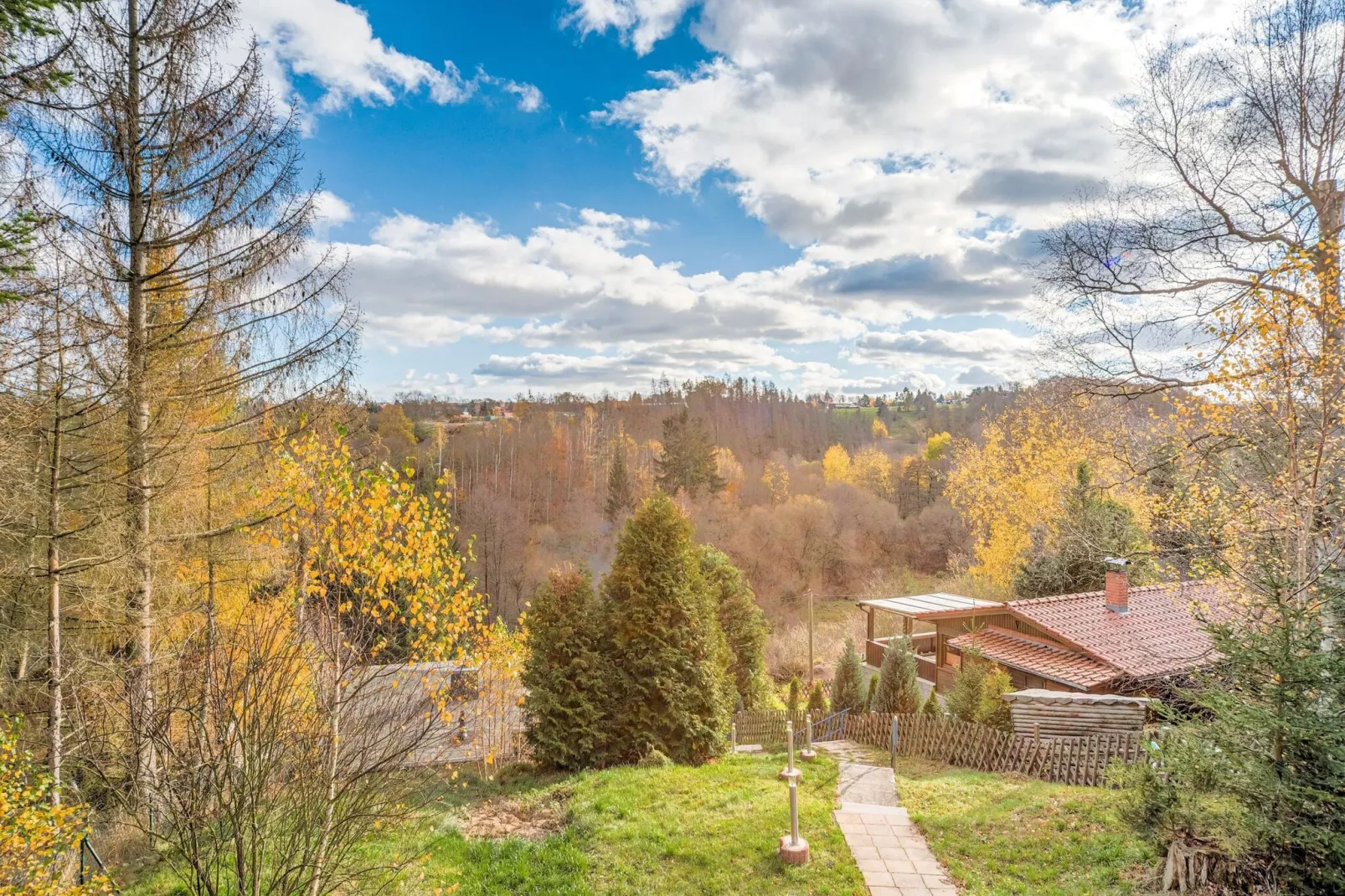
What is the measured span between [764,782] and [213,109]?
11.9 meters

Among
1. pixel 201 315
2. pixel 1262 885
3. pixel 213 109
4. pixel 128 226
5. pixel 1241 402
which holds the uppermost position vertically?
pixel 213 109

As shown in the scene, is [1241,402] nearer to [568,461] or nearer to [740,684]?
[740,684]

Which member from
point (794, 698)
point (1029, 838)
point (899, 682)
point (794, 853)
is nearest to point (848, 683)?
point (899, 682)

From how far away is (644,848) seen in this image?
301 inches

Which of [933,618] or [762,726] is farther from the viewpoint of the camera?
[933,618]

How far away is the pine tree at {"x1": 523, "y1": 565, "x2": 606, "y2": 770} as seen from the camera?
11.4 metres

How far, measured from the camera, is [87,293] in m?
7.77

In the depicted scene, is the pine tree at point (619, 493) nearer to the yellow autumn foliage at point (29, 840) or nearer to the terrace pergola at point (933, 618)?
the terrace pergola at point (933, 618)

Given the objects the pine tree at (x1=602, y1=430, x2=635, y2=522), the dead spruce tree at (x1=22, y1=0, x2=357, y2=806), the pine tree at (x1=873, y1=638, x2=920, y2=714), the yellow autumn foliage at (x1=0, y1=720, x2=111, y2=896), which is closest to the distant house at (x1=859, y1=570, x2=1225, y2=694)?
the pine tree at (x1=873, y1=638, x2=920, y2=714)

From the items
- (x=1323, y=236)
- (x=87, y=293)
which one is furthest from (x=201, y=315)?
(x=1323, y=236)

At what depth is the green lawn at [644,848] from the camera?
6.95m

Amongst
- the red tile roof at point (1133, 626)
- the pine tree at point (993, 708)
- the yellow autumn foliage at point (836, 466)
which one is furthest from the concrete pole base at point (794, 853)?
the yellow autumn foliage at point (836, 466)

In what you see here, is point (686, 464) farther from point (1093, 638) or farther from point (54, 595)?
point (54, 595)

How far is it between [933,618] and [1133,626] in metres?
5.09
